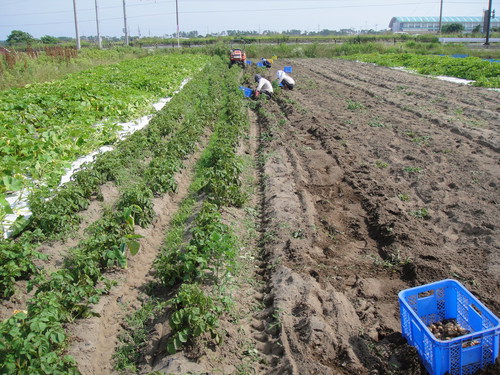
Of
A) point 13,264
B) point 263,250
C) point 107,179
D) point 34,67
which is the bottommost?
point 263,250

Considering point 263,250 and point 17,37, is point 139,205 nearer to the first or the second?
point 263,250

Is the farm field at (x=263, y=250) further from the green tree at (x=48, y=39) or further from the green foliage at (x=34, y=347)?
the green tree at (x=48, y=39)

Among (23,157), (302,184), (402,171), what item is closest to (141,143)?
(23,157)

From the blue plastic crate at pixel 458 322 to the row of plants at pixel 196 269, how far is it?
1.87 m

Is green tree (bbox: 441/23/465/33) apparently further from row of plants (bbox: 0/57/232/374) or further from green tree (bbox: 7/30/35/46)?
row of plants (bbox: 0/57/232/374)

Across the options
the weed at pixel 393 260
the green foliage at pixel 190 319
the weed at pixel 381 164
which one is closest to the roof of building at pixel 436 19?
the weed at pixel 381 164

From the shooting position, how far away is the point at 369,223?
6.73m

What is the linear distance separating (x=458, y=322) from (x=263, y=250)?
107 inches

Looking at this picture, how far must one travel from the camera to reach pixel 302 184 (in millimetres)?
8305

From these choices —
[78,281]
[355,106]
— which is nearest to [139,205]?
[78,281]

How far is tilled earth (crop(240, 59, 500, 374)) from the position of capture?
426 cm

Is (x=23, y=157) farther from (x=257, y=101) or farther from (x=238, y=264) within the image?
(x=257, y=101)

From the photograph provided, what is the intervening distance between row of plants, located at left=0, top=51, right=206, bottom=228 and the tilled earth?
4.28 meters

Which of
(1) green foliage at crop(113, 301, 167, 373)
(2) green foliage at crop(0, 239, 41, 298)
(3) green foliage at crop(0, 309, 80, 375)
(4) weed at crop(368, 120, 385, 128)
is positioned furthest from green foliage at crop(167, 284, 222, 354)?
(4) weed at crop(368, 120, 385, 128)
